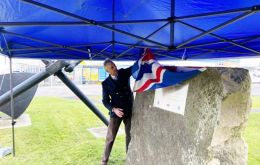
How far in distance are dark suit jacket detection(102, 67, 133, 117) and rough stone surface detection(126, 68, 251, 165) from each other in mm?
705

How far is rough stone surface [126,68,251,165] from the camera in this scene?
262 cm

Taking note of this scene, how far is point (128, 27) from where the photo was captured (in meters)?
3.29

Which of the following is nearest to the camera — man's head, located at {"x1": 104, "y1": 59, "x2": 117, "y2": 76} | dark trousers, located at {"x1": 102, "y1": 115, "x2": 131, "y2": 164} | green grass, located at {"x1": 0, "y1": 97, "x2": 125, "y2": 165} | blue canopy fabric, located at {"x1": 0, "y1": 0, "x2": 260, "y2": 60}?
blue canopy fabric, located at {"x1": 0, "y1": 0, "x2": 260, "y2": 60}

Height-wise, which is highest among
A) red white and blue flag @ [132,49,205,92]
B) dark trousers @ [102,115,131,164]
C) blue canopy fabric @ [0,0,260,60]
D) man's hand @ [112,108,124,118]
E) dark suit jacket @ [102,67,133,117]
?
blue canopy fabric @ [0,0,260,60]

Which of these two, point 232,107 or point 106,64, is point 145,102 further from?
point 232,107

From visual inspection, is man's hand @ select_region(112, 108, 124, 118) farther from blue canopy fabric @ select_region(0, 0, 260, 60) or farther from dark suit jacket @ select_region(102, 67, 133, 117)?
blue canopy fabric @ select_region(0, 0, 260, 60)

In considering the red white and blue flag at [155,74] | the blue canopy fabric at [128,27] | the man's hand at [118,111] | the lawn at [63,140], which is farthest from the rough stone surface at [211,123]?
the lawn at [63,140]

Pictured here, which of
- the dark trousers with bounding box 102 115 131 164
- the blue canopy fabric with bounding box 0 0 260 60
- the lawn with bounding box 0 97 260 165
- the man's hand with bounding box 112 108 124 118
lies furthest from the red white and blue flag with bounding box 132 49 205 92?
the lawn with bounding box 0 97 260 165

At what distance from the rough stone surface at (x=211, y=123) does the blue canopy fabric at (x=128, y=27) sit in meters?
0.51

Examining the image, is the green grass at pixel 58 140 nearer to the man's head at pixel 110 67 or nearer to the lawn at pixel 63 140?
the lawn at pixel 63 140

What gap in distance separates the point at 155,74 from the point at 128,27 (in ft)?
2.15

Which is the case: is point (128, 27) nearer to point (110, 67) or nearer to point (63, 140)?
point (110, 67)

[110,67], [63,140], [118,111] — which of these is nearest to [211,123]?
[118,111]

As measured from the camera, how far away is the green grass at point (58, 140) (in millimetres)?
4867
